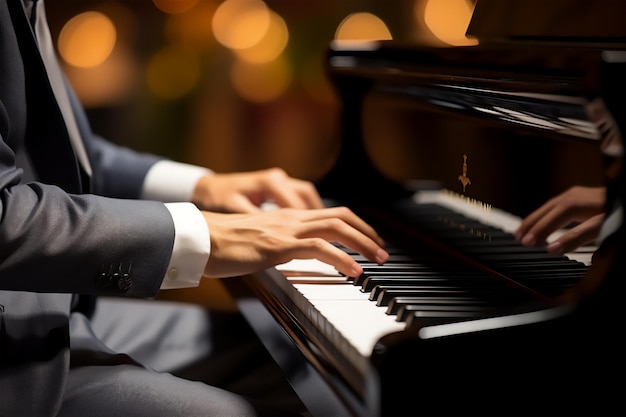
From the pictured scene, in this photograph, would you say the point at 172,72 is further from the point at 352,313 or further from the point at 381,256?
the point at 352,313

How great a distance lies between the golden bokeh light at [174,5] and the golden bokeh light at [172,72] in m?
0.14

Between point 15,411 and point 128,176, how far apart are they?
2.59ft

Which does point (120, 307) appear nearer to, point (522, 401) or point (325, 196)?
point (325, 196)

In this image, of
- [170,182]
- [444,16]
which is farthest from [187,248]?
[444,16]

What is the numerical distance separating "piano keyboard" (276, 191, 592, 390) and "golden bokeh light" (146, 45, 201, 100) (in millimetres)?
2053

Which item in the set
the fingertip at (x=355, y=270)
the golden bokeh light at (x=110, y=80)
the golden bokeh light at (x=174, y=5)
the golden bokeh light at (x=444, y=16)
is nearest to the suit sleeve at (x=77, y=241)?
the fingertip at (x=355, y=270)

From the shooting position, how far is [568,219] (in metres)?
1.08

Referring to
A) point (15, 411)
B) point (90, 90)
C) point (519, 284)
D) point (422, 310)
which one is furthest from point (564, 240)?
point (90, 90)

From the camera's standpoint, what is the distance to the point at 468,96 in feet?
4.25

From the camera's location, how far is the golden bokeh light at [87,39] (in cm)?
313

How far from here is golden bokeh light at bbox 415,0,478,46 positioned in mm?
3547

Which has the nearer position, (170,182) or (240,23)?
(170,182)

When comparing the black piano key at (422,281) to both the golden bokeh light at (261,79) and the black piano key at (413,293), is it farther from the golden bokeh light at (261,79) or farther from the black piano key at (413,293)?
the golden bokeh light at (261,79)

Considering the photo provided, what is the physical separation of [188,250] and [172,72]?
7.23 feet
